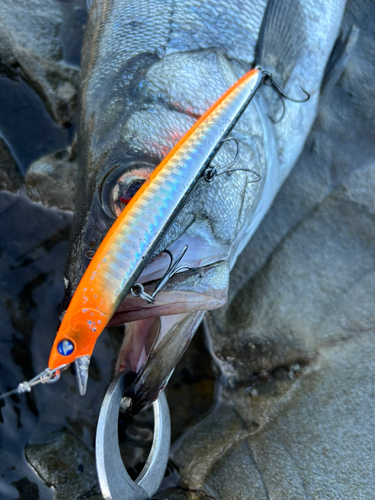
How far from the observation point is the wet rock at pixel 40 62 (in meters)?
2.41

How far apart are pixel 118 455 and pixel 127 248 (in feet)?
2.89

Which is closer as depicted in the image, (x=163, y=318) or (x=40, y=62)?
(x=163, y=318)

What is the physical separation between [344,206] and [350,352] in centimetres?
82

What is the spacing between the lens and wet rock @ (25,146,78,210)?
7.40ft

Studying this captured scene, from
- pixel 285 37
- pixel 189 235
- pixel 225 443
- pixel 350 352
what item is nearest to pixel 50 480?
pixel 225 443

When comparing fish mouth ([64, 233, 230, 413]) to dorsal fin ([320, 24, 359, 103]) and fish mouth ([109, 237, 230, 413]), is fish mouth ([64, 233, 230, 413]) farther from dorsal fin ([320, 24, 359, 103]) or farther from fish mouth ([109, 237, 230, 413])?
dorsal fin ([320, 24, 359, 103])

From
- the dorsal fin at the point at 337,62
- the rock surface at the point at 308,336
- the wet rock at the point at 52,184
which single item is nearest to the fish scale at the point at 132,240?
the rock surface at the point at 308,336

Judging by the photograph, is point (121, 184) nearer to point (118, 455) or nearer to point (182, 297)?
point (182, 297)

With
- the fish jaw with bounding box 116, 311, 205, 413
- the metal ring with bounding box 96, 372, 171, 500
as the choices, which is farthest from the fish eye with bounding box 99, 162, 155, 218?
the metal ring with bounding box 96, 372, 171, 500

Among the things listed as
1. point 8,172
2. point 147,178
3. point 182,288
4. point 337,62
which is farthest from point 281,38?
point 8,172

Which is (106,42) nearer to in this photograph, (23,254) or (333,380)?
(23,254)

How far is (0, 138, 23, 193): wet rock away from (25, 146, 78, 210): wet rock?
0.06 m

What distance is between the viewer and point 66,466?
1764 millimetres

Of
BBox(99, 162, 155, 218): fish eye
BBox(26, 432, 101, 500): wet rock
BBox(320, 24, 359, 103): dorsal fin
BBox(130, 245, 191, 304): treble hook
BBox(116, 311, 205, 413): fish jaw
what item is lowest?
BBox(26, 432, 101, 500): wet rock
